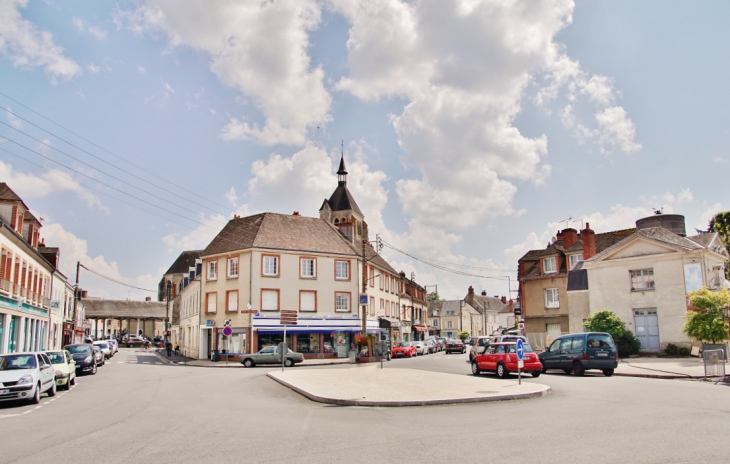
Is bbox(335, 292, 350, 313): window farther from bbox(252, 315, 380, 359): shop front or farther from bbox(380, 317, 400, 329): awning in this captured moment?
bbox(380, 317, 400, 329): awning

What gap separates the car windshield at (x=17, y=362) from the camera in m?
16.8

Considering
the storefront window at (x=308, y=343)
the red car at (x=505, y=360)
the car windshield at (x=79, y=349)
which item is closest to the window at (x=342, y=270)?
the storefront window at (x=308, y=343)

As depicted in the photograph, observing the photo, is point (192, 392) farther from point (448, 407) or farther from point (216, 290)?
point (216, 290)

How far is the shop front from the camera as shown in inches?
1667

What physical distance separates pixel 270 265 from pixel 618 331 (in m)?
24.4

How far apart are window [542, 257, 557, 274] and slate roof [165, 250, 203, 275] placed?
2589 inches

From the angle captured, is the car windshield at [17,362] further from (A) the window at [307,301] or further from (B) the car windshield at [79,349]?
(A) the window at [307,301]

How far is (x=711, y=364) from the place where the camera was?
22281 millimetres

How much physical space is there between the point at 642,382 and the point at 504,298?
10639 centimetres

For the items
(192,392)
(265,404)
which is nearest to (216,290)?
(192,392)

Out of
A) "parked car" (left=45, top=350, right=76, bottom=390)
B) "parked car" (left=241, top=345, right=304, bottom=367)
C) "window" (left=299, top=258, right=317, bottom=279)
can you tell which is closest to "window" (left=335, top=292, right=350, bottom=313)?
"window" (left=299, top=258, right=317, bottom=279)

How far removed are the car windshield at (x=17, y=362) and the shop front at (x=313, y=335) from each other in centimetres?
2453

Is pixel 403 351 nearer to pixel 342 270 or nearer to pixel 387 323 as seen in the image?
pixel 387 323

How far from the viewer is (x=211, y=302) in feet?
149
